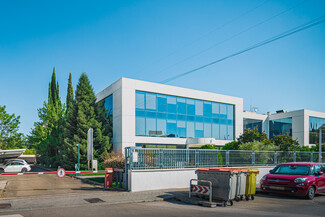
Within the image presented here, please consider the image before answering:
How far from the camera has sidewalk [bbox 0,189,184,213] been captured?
1023 centimetres

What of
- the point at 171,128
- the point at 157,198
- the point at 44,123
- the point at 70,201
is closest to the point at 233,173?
the point at 157,198

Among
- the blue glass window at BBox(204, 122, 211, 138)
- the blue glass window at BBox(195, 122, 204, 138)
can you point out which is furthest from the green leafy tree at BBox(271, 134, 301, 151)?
the blue glass window at BBox(195, 122, 204, 138)

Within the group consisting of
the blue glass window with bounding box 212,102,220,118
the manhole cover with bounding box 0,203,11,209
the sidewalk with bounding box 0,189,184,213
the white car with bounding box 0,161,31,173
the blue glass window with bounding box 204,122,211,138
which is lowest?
the white car with bounding box 0,161,31,173

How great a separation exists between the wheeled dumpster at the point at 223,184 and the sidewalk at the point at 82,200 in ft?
6.48

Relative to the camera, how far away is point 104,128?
102 ft

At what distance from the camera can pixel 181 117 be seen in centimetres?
3306

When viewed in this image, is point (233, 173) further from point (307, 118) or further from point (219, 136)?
point (307, 118)

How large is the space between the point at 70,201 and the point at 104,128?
20.5 m

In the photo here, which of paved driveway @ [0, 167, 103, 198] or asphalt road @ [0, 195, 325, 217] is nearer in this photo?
asphalt road @ [0, 195, 325, 217]

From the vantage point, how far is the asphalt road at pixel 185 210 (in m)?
8.82

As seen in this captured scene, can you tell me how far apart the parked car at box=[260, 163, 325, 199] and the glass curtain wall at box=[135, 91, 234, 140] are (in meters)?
18.2

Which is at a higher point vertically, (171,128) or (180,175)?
(171,128)

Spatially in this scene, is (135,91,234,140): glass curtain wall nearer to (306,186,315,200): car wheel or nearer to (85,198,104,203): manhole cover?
(85,198,104,203): manhole cover

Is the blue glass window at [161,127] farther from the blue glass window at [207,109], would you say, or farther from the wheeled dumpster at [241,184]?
the wheeled dumpster at [241,184]
